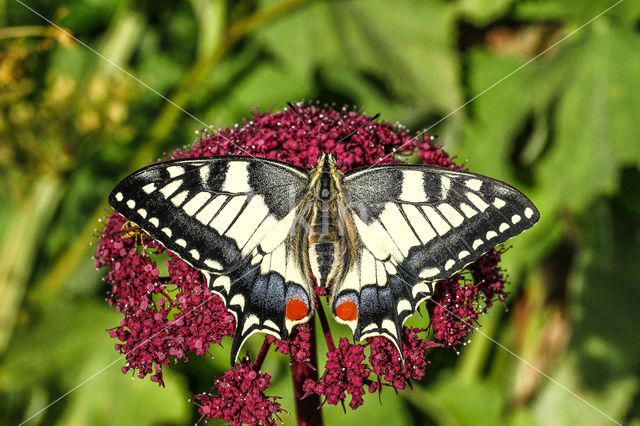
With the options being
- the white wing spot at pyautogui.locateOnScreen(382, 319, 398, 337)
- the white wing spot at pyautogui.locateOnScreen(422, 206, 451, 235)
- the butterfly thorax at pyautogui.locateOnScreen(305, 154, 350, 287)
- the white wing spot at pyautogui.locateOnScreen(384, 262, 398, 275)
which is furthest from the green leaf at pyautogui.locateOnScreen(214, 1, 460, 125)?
the white wing spot at pyautogui.locateOnScreen(382, 319, 398, 337)

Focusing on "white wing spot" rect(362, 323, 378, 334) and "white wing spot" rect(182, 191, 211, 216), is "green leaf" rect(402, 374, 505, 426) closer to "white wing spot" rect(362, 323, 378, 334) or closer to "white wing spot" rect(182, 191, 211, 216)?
"white wing spot" rect(362, 323, 378, 334)

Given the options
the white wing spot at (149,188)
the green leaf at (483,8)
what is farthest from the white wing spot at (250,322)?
the green leaf at (483,8)

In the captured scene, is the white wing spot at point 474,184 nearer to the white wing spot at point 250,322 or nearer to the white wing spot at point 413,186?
the white wing spot at point 413,186

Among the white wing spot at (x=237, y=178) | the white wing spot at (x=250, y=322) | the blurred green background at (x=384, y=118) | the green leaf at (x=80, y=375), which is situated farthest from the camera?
the blurred green background at (x=384, y=118)

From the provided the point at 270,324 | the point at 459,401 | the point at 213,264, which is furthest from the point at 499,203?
the point at 459,401

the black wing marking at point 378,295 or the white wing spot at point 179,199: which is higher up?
the white wing spot at point 179,199

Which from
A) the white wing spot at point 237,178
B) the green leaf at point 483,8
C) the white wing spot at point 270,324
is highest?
the green leaf at point 483,8
